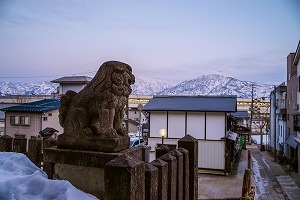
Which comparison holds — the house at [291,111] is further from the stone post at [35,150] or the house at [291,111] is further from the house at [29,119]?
the stone post at [35,150]

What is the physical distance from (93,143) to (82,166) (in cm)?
37

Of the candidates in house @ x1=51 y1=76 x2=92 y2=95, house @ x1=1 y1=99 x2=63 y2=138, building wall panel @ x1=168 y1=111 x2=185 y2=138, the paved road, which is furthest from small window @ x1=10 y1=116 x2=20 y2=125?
the paved road

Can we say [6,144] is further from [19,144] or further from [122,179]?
[122,179]

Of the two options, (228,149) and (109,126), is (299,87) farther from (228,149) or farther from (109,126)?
(109,126)

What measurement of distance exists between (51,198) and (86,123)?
1367mm

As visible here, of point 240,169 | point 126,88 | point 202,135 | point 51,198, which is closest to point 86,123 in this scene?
point 126,88

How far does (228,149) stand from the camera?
2031cm

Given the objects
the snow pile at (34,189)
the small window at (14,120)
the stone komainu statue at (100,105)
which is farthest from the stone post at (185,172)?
the small window at (14,120)

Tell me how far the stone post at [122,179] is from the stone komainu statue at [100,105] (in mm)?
1371

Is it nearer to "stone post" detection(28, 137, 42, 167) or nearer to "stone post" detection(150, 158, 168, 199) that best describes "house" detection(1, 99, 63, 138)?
"stone post" detection(28, 137, 42, 167)

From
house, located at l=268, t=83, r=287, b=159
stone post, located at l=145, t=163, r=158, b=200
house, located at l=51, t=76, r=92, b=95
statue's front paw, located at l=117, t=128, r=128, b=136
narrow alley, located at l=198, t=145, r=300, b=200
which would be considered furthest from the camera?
house, located at l=51, t=76, r=92, b=95

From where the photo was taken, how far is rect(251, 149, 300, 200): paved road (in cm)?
1628

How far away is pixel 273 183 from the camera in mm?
19562

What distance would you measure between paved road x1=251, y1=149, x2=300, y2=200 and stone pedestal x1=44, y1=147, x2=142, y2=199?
47.0ft
